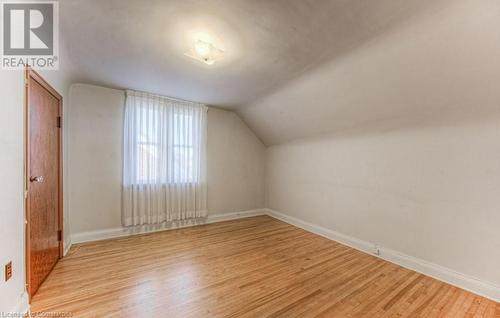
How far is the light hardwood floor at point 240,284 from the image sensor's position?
5.79ft

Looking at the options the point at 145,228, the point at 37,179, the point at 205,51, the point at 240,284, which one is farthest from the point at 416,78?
the point at 145,228

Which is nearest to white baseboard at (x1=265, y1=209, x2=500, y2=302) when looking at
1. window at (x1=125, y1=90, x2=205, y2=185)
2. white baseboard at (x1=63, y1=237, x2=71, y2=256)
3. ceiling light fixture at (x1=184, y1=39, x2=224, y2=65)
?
window at (x1=125, y1=90, x2=205, y2=185)

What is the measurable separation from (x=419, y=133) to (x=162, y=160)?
389cm

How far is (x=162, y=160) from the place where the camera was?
3.69 m

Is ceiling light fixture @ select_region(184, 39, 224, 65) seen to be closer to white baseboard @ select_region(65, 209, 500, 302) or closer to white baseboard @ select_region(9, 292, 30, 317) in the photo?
white baseboard @ select_region(9, 292, 30, 317)

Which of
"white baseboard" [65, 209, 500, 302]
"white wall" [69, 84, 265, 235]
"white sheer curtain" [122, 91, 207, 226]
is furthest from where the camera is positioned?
"white sheer curtain" [122, 91, 207, 226]

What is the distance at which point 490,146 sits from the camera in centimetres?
201

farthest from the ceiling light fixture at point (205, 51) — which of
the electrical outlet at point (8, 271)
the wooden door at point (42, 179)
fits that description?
the electrical outlet at point (8, 271)

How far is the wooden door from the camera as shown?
1.78 m

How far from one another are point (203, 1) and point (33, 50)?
1619mm

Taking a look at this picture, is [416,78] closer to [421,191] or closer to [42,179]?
[421,191]

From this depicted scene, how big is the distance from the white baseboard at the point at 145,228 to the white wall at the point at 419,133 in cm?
199

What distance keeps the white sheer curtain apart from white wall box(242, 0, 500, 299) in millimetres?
1702

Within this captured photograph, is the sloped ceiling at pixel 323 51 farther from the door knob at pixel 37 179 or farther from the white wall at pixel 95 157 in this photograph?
the door knob at pixel 37 179
